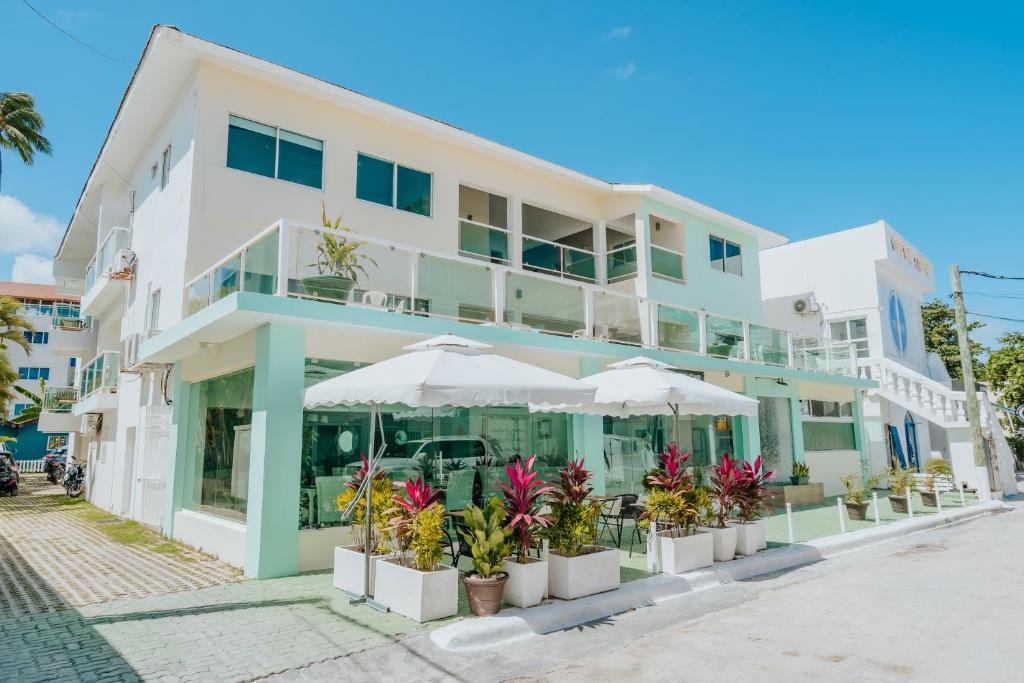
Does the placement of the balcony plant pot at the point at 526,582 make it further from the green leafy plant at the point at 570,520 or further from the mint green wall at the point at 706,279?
the mint green wall at the point at 706,279

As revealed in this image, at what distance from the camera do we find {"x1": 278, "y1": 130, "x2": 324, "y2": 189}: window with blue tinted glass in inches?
494

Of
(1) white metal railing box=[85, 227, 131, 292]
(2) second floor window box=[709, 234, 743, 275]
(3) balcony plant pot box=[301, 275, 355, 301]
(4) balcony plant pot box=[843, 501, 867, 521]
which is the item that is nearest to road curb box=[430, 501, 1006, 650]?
(4) balcony plant pot box=[843, 501, 867, 521]

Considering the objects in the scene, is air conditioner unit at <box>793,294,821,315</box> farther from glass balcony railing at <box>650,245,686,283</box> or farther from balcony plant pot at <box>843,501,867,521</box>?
balcony plant pot at <box>843,501,867,521</box>

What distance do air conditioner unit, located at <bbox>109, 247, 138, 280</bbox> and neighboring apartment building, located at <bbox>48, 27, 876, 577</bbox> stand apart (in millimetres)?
94

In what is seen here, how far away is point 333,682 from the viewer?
4.89 m

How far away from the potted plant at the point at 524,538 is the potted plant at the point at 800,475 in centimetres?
1277

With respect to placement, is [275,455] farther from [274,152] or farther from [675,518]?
[274,152]

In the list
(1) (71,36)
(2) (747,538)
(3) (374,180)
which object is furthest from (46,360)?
(2) (747,538)

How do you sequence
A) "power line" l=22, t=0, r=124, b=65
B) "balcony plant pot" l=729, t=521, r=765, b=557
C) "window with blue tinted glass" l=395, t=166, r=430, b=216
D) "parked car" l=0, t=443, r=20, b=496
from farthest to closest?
"parked car" l=0, t=443, r=20, b=496, "window with blue tinted glass" l=395, t=166, r=430, b=216, "power line" l=22, t=0, r=124, b=65, "balcony plant pot" l=729, t=521, r=765, b=557

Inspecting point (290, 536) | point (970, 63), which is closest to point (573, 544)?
point (290, 536)

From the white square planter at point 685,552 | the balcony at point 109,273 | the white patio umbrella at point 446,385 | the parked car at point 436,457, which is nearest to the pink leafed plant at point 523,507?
the white patio umbrella at point 446,385

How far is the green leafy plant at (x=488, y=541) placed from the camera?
643 cm

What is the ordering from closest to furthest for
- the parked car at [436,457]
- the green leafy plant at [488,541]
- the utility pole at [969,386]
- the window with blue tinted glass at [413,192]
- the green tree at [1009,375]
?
the green leafy plant at [488,541] < the parked car at [436,457] < the window with blue tinted glass at [413,192] < the utility pole at [969,386] < the green tree at [1009,375]

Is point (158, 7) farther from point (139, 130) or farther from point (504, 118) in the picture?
point (504, 118)
